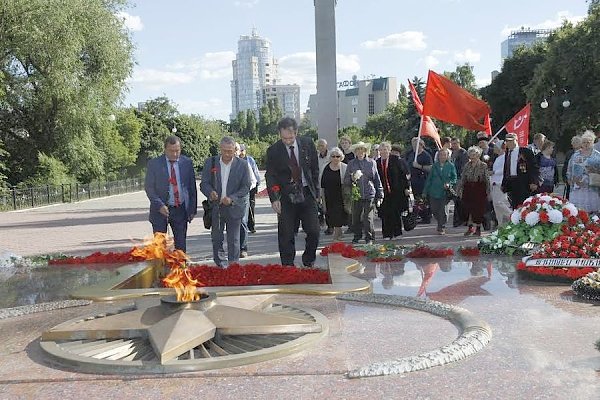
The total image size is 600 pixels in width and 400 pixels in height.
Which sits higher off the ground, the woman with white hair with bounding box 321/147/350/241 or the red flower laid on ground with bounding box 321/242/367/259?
the woman with white hair with bounding box 321/147/350/241

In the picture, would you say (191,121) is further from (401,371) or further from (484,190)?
(401,371)

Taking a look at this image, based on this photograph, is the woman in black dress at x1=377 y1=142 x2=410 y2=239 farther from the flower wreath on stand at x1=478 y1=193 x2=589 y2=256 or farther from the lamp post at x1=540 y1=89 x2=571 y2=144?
the lamp post at x1=540 y1=89 x2=571 y2=144

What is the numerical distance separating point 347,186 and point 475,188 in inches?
85.8

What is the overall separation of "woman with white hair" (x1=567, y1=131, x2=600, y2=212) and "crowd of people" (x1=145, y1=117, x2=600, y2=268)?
13 millimetres

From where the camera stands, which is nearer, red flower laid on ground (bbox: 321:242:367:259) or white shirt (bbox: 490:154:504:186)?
red flower laid on ground (bbox: 321:242:367:259)

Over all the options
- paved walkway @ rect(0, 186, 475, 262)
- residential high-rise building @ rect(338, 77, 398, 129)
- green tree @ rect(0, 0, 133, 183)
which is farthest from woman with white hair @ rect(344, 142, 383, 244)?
residential high-rise building @ rect(338, 77, 398, 129)

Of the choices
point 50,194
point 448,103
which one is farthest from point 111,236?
point 50,194

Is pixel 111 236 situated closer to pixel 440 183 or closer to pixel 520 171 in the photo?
pixel 440 183

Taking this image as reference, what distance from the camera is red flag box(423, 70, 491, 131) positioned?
13320mm

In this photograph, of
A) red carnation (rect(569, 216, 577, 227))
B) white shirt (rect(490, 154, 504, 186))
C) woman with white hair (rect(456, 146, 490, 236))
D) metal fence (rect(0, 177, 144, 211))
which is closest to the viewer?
red carnation (rect(569, 216, 577, 227))

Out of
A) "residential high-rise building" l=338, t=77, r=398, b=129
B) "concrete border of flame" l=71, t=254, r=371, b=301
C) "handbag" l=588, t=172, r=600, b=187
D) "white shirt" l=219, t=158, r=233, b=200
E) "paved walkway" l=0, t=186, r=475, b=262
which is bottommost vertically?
"paved walkway" l=0, t=186, r=475, b=262

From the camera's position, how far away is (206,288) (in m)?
6.51

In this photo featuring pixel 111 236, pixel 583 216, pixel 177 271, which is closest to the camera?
pixel 177 271

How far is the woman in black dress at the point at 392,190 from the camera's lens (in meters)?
11.1
